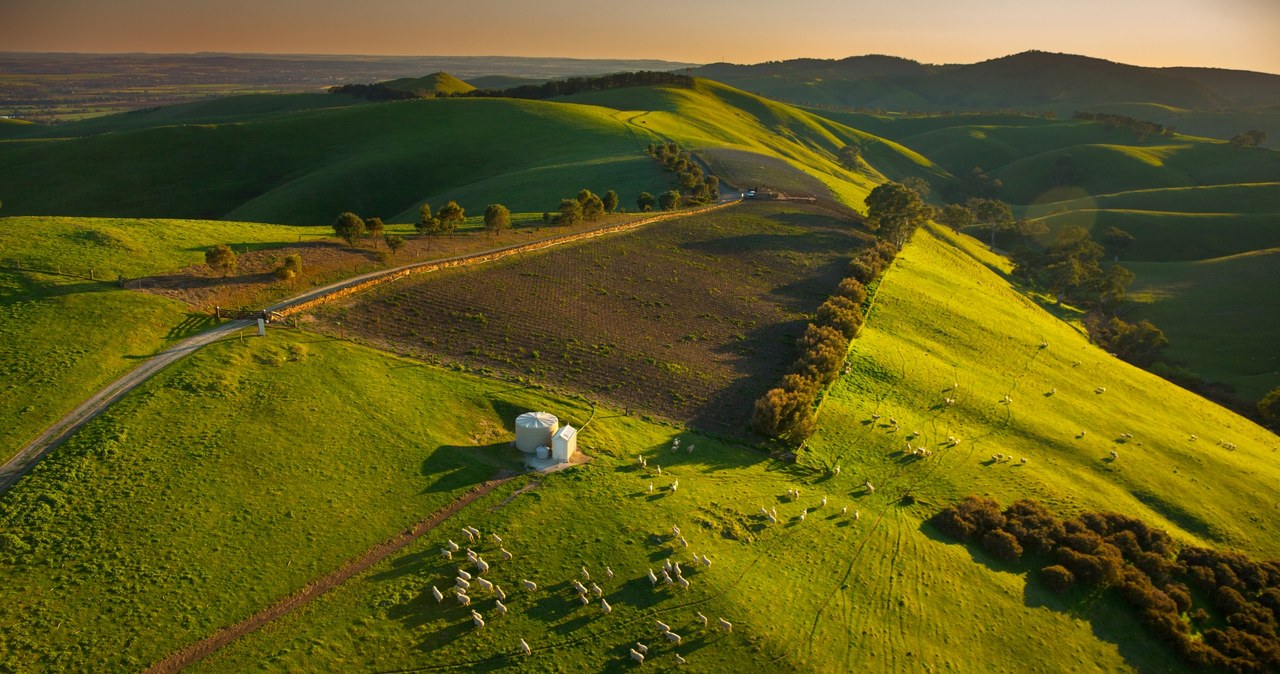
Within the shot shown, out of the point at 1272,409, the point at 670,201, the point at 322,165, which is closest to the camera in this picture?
the point at 1272,409

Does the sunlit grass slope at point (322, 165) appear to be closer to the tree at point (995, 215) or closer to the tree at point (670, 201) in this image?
the tree at point (670, 201)

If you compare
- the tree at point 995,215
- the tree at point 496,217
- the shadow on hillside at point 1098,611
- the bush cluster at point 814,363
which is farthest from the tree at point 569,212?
the tree at point 995,215

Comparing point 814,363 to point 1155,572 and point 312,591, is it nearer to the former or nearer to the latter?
point 1155,572

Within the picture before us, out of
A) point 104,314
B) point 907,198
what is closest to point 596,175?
point 907,198

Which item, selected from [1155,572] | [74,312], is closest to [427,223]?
[74,312]

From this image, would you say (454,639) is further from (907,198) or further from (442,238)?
(907,198)

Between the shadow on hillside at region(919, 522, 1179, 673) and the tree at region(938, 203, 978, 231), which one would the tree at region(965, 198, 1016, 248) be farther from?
the shadow on hillside at region(919, 522, 1179, 673)
